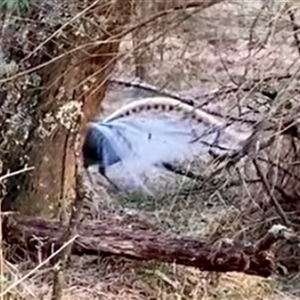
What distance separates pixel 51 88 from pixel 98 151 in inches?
24.3

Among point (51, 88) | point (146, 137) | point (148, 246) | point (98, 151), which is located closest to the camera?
point (148, 246)

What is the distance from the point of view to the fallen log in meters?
2.71

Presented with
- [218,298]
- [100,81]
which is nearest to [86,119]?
[100,81]

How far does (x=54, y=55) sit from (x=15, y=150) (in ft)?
1.34

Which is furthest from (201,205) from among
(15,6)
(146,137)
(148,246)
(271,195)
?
(15,6)

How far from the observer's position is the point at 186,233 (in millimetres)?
3244

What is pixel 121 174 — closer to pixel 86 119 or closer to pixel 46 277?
pixel 86 119

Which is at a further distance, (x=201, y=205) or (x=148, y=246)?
(x=201, y=205)

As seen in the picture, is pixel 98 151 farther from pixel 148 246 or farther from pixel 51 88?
pixel 148 246

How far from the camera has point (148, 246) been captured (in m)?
2.79

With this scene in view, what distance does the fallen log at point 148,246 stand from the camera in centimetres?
271

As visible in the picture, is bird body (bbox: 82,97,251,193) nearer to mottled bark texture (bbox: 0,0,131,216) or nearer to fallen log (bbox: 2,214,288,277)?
mottled bark texture (bbox: 0,0,131,216)

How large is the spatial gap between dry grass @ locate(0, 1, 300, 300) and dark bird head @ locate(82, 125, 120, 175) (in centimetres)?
15

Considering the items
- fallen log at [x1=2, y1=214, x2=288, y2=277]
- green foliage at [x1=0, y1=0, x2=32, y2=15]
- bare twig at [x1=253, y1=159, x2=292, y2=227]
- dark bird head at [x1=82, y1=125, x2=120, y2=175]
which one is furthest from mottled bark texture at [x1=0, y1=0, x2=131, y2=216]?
bare twig at [x1=253, y1=159, x2=292, y2=227]
